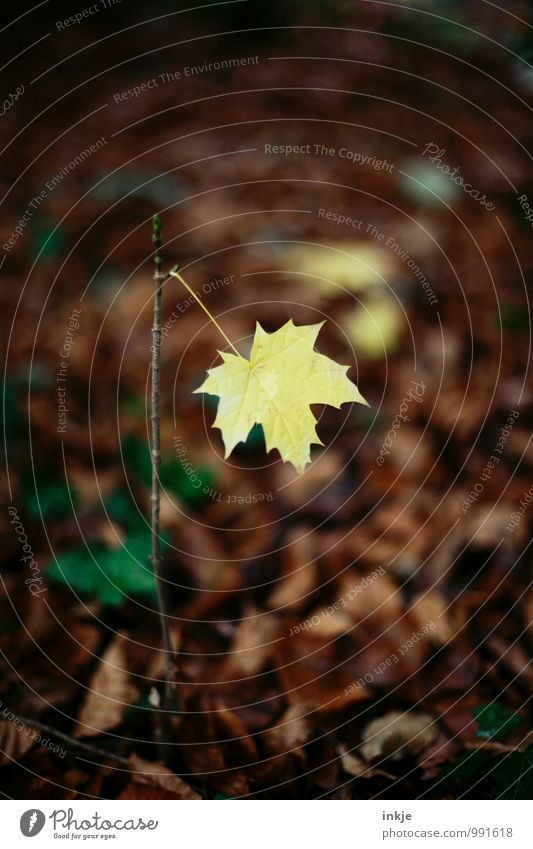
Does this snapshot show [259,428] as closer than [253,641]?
No

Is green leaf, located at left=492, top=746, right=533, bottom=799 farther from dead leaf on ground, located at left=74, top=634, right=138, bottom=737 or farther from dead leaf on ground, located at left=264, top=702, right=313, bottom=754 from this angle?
dead leaf on ground, located at left=74, top=634, right=138, bottom=737

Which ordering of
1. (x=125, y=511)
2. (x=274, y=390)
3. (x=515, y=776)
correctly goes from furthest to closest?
(x=125, y=511)
(x=515, y=776)
(x=274, y=390)

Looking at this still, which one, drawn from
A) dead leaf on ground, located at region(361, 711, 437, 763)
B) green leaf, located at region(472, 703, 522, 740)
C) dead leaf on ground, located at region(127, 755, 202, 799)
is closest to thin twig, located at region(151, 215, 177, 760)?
dead leaf on ground, located at region(127, 755, 202, 799)

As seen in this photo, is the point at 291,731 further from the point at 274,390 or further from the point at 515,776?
the point at 274,390

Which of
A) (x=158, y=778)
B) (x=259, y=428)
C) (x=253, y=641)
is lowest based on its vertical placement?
(x=158, y=778)

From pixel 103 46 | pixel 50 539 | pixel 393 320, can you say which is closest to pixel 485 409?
pixel 393 320

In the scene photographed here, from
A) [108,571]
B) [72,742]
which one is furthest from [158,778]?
[108,571]
